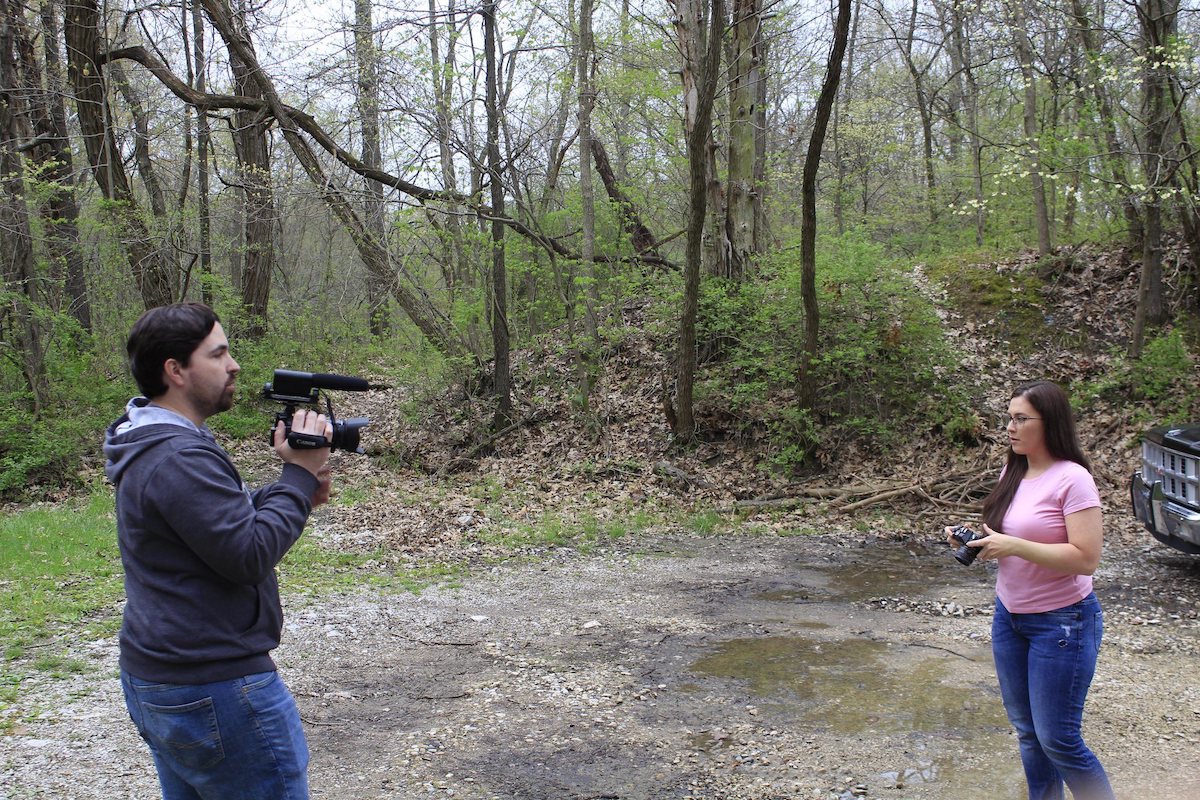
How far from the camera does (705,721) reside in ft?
15.0

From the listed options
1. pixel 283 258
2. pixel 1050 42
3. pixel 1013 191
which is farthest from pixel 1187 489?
pixel 283 258

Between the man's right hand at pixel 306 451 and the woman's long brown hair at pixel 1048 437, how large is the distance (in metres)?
2.48

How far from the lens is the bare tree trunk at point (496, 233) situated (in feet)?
40.2

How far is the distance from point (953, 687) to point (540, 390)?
33.0 ft

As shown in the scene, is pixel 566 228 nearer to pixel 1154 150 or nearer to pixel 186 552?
pixel 1154 150

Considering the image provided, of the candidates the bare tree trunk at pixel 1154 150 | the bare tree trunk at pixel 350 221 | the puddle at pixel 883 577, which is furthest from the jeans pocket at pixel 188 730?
the bare tree trunk at pixel 1154 150

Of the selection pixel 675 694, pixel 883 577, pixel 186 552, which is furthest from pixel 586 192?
pixel 186 552

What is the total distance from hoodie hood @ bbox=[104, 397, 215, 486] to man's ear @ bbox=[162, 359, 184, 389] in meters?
0.07

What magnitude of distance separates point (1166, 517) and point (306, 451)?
Result: 680 centimetres

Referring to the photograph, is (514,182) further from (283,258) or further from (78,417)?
(283,258)

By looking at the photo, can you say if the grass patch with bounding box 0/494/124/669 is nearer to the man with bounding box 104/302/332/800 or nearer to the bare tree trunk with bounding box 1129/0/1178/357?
the man with bounding box 104/302/332/800

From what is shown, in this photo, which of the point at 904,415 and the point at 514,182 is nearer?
the point at 904,415

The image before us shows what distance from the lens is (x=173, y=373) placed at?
2.16 m

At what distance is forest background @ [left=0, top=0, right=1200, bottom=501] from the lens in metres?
11.5
